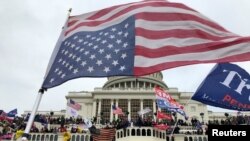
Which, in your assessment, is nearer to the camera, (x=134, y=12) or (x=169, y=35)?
(x=169, y=35)

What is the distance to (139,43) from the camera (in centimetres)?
1309

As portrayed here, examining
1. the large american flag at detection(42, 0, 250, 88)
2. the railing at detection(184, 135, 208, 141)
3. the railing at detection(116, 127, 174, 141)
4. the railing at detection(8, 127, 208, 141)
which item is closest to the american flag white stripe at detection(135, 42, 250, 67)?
the large american flag at detection(42, 0, 250, 88)

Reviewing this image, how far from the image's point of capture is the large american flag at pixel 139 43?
41.2 ft

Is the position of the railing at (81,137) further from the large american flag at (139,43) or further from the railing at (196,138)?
the large american flag at (139,43)

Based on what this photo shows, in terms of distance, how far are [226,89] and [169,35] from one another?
19.6ft

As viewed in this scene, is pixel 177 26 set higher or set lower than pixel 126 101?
lower

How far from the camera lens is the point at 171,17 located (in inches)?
557

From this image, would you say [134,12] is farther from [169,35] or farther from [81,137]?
[81,137]

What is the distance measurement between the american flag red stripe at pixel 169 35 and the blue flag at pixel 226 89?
4634 mm

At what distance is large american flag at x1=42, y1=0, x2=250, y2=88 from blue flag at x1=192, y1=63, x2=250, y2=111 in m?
4.66

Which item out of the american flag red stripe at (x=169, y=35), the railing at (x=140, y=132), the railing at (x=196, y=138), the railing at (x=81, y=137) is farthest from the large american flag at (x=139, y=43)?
the railing at (x=81, y=137)

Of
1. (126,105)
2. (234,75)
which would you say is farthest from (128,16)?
(126,105)

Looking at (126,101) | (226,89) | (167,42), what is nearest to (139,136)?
(226,89)

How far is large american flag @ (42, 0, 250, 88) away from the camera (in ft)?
41.2
